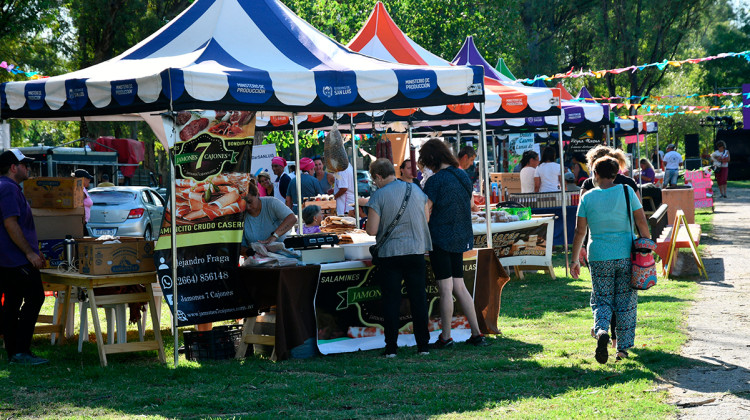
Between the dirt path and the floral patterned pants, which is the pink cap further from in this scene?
the floral patterned pants

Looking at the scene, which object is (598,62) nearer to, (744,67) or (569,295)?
(744,67)

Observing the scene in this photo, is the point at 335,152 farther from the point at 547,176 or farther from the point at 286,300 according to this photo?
the point at 547,176

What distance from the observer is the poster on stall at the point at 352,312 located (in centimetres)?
802

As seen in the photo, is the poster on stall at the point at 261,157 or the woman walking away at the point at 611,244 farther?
the poster on stall at the point at 261,157

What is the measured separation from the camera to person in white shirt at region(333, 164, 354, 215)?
1471cm

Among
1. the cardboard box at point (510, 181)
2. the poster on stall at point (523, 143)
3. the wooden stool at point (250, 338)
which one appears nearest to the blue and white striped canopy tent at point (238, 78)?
the wooden stool at point (250, 338)

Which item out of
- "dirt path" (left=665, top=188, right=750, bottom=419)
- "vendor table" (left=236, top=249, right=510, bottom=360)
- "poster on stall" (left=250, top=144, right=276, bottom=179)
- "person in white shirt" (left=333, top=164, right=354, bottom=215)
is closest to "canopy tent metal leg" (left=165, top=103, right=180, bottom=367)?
"vendor table" (left=236, top=249, right=510, bottom=360)

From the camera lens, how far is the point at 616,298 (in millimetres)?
7305

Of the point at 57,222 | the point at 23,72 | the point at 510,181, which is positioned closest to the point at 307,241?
the point at 57,222

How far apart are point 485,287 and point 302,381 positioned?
107 inches

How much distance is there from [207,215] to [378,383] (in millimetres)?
2324

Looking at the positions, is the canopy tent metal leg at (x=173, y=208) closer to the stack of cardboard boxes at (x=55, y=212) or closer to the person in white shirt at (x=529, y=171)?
the stack of cardboard boxes at (x=55, y=212)

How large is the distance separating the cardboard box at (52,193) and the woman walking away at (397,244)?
2.97m

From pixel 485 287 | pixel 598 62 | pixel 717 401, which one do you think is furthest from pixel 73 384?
pixel 598 62
